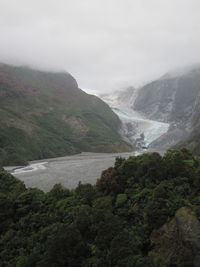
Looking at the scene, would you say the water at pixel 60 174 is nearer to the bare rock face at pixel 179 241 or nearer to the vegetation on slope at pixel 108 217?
the vegetation on slope at pixel 108 217

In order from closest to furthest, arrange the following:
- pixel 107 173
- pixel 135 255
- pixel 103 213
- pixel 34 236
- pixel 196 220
A: 1. pixel 135 255
2. pixel 196 220
3. pixel 103 213
4. pixel 34 236
5. pixel 107 173

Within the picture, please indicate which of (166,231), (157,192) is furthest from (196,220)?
(157,192)

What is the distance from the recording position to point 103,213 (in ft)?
76.9

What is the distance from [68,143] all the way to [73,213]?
6777 inches

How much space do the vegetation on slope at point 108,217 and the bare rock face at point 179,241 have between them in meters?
0.06

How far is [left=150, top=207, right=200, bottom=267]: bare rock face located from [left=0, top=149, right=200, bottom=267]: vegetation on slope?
0.06 meters

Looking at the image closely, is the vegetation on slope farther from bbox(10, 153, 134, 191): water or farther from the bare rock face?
bbox(10, 153, 134, 191): water

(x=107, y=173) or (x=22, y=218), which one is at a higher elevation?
(x=107, y=173)

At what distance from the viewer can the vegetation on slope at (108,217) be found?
67.8 feet

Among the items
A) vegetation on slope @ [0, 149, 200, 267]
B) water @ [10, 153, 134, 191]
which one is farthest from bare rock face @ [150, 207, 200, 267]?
water @ [10, 153, 134, 191]

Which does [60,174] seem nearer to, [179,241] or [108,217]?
[108,217]

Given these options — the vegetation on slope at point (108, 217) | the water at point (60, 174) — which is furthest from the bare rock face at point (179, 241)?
the water at point (60, 174)

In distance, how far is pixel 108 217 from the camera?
22.7 metres

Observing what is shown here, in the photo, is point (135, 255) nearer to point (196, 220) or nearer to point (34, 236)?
point (196, 220)
